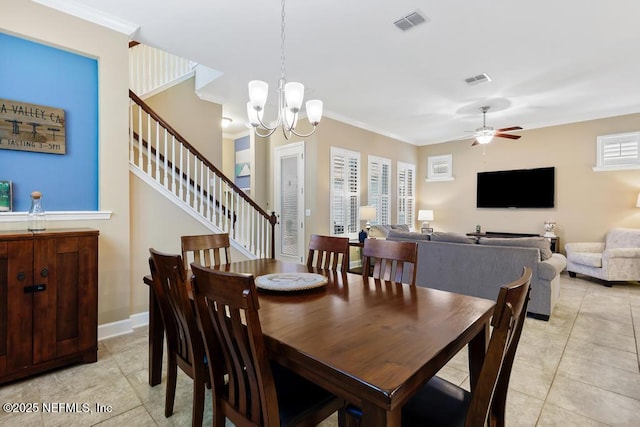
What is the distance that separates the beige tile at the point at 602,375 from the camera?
204 centimetres

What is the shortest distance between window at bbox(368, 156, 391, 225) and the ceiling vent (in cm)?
359

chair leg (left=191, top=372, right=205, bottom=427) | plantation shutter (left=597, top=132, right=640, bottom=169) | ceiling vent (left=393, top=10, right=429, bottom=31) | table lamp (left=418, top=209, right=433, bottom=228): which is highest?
ceiling vent (left=393, top=10, right=429, bottom=31)

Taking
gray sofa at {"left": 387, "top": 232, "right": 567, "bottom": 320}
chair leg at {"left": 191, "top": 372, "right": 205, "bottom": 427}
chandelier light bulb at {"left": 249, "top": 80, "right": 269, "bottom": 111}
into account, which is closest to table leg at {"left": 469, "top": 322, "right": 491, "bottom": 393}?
chair leg at {"left": 191, "top": 372, "right": 205, "bottom": 427}

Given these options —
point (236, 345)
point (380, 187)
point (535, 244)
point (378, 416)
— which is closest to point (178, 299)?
point (236, 345)

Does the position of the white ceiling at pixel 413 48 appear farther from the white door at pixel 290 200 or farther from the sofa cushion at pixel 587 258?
the sofa cushion at pixel 587 258

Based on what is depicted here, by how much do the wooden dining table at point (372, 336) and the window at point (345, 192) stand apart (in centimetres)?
380

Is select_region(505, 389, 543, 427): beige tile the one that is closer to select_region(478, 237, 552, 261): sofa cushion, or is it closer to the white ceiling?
select_region(478, 237, 552, 261): sofa cushion

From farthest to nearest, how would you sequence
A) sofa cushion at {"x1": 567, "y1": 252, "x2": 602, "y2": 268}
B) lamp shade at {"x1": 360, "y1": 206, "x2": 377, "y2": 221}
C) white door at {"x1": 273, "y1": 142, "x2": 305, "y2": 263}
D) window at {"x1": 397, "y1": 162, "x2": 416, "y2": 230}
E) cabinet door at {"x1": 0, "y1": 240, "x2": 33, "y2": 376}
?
1. window at {"x1": 397, "y1": 162, "x2": 416, "y2": 230}
2. lamp shade at {"x1": 360, "y1": 206, "x2": 377, "y2": 221}
3. white door at {"x1": 273, "y1": 142, "x2": 305, "y2": 263}
4. sofa cushion at {"x1": 567, "y1": 252, "x2": 602, "y2": 268}
5. cabinet door at {"x1": 0, "y1": 240, "x2": 33, "y2": 376}

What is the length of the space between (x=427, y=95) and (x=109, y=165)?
421cm

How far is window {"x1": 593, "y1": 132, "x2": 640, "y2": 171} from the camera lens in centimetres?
509

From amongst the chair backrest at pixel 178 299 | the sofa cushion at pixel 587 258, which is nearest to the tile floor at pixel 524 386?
the chair backrest at pixel 178 299

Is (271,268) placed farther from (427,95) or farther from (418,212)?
(418,212)

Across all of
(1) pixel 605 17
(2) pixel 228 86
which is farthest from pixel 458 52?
(2) pixel 228 86

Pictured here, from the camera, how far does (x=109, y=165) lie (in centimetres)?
271
